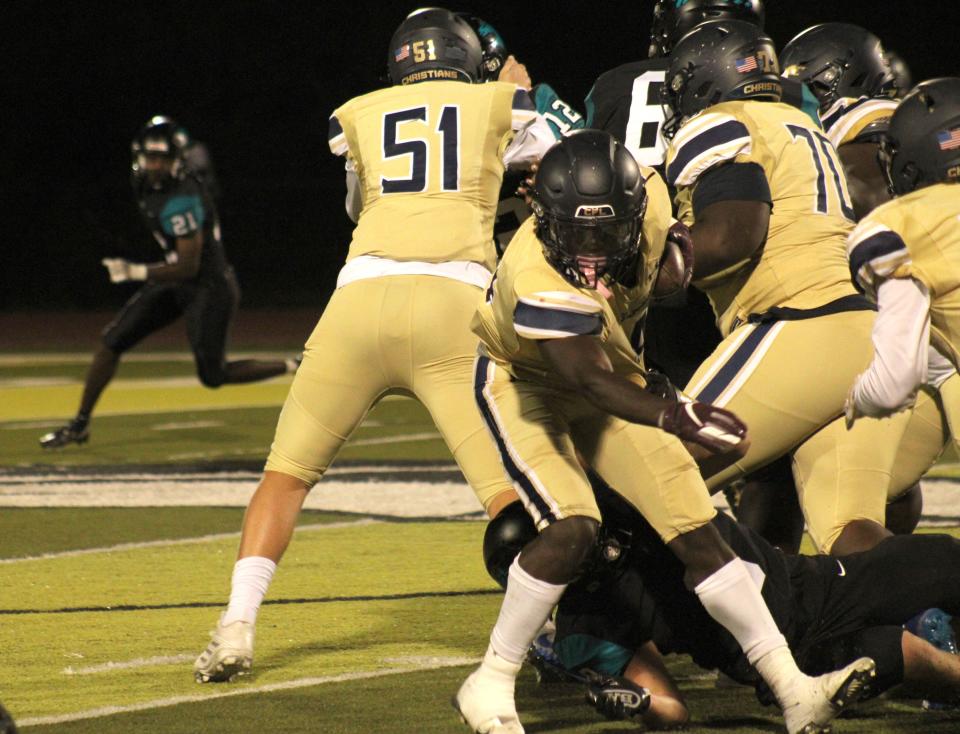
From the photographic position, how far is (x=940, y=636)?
12.3 ft

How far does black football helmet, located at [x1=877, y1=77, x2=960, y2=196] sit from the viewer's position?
3.62m

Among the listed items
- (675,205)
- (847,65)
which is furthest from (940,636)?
(847,65)

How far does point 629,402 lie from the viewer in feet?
10.9

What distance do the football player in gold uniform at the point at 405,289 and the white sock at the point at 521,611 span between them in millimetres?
578

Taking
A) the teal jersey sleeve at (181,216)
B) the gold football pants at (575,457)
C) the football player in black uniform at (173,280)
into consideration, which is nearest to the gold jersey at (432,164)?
the gold football pants at (575,457)

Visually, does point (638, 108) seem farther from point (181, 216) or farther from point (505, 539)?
point (181, 216)

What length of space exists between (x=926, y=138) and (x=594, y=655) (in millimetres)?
1385

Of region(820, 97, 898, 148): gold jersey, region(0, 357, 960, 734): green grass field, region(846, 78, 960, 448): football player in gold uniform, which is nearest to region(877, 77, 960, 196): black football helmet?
region(846, 78, 960, 448): football player in gold uniform

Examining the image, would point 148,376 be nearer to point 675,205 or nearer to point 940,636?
point 675,205

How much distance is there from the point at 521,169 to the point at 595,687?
169cm

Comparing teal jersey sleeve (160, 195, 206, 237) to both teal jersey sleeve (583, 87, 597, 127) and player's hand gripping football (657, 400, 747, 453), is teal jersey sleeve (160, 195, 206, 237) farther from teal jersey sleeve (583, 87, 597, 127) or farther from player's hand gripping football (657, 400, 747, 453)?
player's hand gripping football (657, 400, 747, 453)

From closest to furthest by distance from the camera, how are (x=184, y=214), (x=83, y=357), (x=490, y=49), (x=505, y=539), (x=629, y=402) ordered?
(x=629, y=402) < (x=505, y=539) < (x=490, y=49) < (x=184, y=214) < (x=83, y=357)

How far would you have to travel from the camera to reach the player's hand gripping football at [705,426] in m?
3.21

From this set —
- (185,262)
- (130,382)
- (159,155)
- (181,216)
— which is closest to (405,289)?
(185,262)
